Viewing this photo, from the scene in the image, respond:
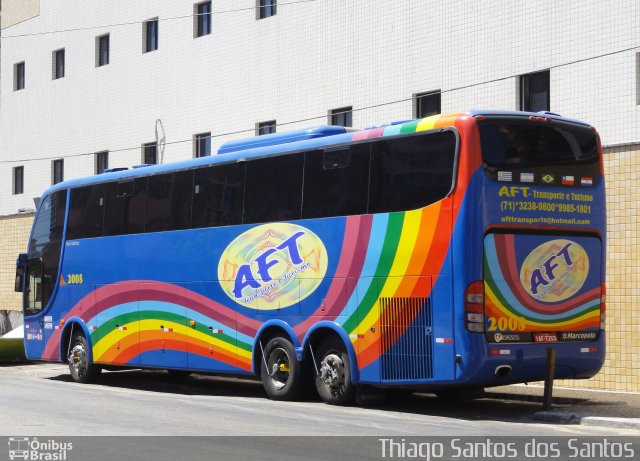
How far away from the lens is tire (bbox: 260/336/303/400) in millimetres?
17422

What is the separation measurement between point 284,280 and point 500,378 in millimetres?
4203

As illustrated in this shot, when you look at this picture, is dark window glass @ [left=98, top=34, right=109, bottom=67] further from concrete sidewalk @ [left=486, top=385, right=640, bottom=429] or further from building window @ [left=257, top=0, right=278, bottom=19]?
concrete sidewalk @ [left=486, top=385, right=640, bottom=429]

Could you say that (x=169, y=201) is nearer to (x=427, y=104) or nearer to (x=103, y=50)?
(x=427, y=104)

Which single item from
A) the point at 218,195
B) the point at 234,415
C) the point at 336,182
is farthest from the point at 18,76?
the point at 234,415

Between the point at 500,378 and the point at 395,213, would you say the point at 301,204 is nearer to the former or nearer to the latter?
the point at 395,213

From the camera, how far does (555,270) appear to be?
1549cm

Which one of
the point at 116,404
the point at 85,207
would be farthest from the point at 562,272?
the point at 85,207

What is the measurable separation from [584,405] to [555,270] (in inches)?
91.4

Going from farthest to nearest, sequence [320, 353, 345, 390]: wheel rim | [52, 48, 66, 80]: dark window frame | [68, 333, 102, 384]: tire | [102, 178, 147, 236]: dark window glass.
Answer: [52, 48, 66, 80]: dark window frame, [68, 333, 102, 384]: tire, [102, 178, 147, 236]: dark window glass, [320, 353, 345, 390]: wheel rim

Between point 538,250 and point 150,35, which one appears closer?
point 538,250

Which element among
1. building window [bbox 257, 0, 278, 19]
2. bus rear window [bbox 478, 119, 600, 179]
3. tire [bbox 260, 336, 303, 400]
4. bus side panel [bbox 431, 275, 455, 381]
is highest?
building window [bbox 257, 0, 278, 19]

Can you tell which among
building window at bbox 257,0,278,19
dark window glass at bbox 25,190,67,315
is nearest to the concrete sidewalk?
dark window glass at bbox 25,190,67,315

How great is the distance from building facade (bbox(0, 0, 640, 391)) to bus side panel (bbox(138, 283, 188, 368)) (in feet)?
22.6

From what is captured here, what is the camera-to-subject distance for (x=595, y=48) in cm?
2017
